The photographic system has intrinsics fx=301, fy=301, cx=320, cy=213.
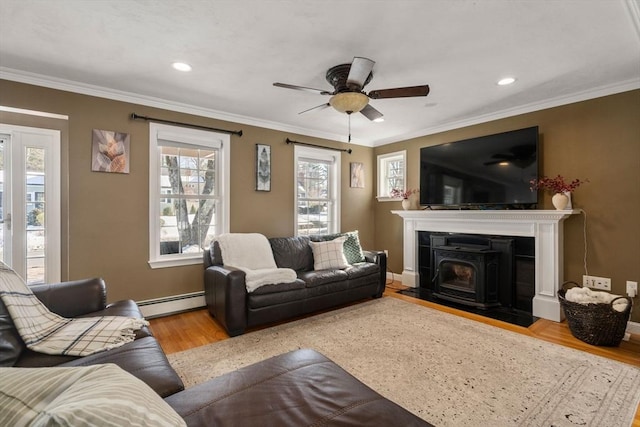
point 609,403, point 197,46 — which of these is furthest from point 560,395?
point 197,46

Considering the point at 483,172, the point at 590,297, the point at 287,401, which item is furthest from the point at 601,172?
the point at 287,401

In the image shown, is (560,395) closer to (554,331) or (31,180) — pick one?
(554,331)

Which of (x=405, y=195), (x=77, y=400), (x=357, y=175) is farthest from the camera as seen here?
(x=357, y=175)

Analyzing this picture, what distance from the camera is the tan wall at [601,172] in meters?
2.97

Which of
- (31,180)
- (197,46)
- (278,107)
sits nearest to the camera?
(197,46)

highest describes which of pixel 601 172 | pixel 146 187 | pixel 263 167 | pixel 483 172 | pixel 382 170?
pixel 382 170

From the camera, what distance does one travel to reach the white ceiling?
1.90 m

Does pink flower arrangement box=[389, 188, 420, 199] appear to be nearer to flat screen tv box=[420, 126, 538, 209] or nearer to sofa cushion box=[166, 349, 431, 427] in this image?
flat screen tv box=[420, 126, 538, 209]

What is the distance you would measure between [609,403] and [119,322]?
3.11 m

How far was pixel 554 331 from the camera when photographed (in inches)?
119

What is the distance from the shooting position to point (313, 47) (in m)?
2.32

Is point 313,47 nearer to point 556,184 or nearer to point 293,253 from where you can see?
point 293,253

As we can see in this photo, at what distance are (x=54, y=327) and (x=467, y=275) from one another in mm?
4175

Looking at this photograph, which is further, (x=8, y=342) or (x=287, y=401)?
(x=8, y=342)
